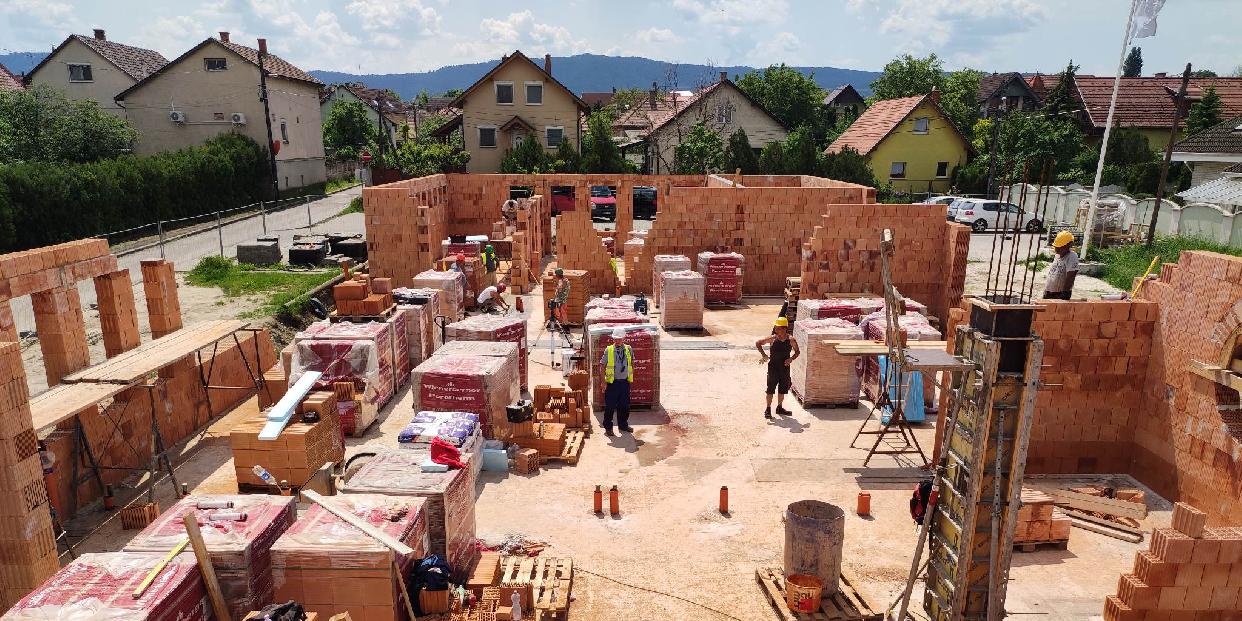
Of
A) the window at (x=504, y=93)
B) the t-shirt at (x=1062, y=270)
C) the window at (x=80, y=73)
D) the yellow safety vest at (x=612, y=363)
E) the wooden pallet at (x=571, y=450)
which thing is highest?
the window at (x=80, y=73)

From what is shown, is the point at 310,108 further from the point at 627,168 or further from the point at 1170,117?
the point at 1170,117

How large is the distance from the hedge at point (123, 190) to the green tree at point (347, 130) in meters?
19.0

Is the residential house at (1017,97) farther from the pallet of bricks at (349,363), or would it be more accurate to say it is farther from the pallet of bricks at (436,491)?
the pallet of bricks at (436,491)

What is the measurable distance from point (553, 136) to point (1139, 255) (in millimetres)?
28160

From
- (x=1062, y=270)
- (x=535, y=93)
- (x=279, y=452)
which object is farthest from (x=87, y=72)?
(x=1062, y=270)

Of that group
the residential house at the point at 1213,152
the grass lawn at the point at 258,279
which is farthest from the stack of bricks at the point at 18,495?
the residential house at the point at 1213,152

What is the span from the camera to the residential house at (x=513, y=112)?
39.7 metres

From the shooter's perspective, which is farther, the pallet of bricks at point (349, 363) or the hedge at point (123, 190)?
the hedge at point (123, 190)

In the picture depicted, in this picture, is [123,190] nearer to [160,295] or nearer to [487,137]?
[487,137]

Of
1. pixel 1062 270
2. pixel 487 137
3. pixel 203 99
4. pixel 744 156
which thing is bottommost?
pixel 1062 270

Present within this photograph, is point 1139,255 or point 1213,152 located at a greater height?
point 1213,152

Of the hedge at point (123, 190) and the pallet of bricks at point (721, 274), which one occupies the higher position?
the hedge at point (123, 190)

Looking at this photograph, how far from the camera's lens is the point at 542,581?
7.39 metres

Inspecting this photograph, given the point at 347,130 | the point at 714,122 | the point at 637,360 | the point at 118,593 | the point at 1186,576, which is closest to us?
the point at 118,593
